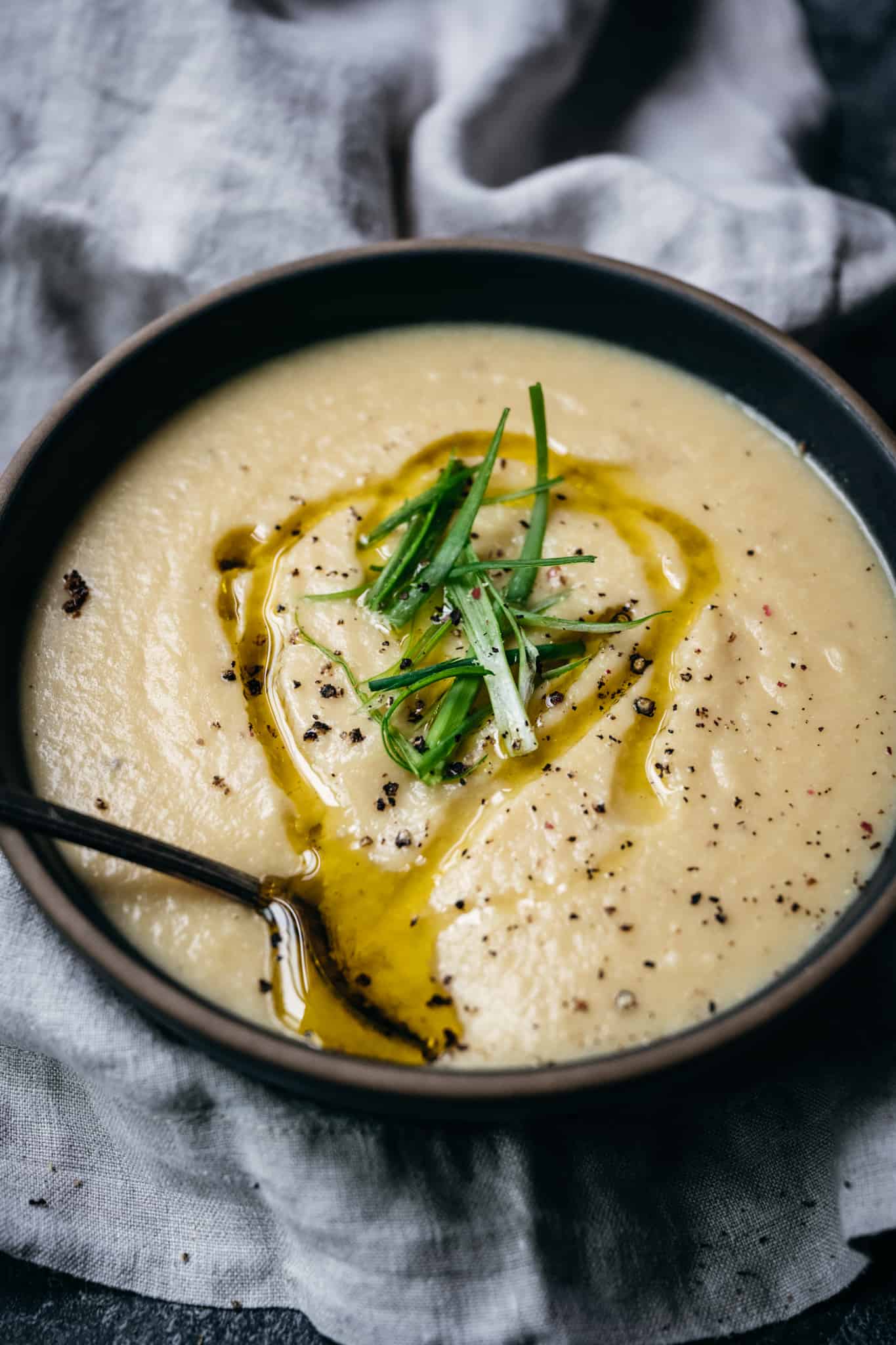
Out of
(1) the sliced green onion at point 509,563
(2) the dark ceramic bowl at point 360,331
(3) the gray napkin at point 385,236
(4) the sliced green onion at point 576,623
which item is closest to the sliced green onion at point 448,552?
(1) the sliced green onion at point 509,563

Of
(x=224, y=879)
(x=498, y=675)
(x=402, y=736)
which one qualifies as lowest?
(x=224, y=879)

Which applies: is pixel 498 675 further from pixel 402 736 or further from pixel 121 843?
pixel 121 843

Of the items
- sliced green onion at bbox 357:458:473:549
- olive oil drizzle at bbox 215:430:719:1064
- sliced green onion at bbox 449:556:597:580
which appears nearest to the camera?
olive oil drizzle at bbox 215:430:719:1064

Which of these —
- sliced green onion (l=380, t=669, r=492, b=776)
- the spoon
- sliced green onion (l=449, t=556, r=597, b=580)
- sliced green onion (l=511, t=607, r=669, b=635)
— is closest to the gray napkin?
the spoon

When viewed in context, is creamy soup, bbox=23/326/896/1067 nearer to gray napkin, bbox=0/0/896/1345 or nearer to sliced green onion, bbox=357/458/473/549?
sliced green onion, bbox=357/458/473/549

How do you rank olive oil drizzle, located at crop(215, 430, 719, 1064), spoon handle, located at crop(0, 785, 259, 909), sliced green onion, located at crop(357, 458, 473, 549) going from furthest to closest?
sliced green onion, located at crop(357, 458, 473, 549)
olive oil drizzle, located at crop(215, 430, 719, 1064)
spoon handle, located at crop(0, 785, 259, 909)

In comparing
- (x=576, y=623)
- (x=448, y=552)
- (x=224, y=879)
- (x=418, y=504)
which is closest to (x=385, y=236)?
(x=418, y=504)

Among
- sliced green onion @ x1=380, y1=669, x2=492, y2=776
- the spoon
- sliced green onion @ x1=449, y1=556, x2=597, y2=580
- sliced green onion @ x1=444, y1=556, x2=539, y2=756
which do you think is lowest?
the spoon
